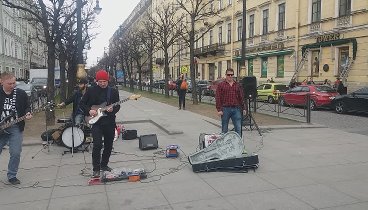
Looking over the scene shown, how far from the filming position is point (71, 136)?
8391mm

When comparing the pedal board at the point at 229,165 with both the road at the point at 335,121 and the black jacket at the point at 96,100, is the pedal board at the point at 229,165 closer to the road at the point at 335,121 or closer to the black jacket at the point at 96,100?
the black jacket at the point at 96,100

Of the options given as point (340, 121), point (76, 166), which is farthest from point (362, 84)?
point (76, 166)

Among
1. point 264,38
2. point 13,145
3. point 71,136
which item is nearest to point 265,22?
point 264,38

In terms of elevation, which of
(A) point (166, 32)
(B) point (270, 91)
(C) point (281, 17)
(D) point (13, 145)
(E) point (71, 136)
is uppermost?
(C) point (281, 17)

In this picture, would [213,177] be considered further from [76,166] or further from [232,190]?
[76,166]

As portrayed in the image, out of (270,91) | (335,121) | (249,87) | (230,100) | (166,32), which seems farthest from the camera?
(166,32)

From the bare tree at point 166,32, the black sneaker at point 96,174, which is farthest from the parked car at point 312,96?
the black sneaker at point 96,174

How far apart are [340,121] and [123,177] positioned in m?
11.4

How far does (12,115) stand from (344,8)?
25045mm

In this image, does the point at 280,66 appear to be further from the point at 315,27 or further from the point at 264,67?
the point at 315,27

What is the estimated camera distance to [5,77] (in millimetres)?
6004

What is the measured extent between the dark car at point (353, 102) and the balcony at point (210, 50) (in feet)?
89.3

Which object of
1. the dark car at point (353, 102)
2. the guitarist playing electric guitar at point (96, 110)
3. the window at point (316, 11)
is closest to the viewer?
the guitarist playing electric guitar at point (96, 110)

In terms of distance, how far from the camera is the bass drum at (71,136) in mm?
8344
